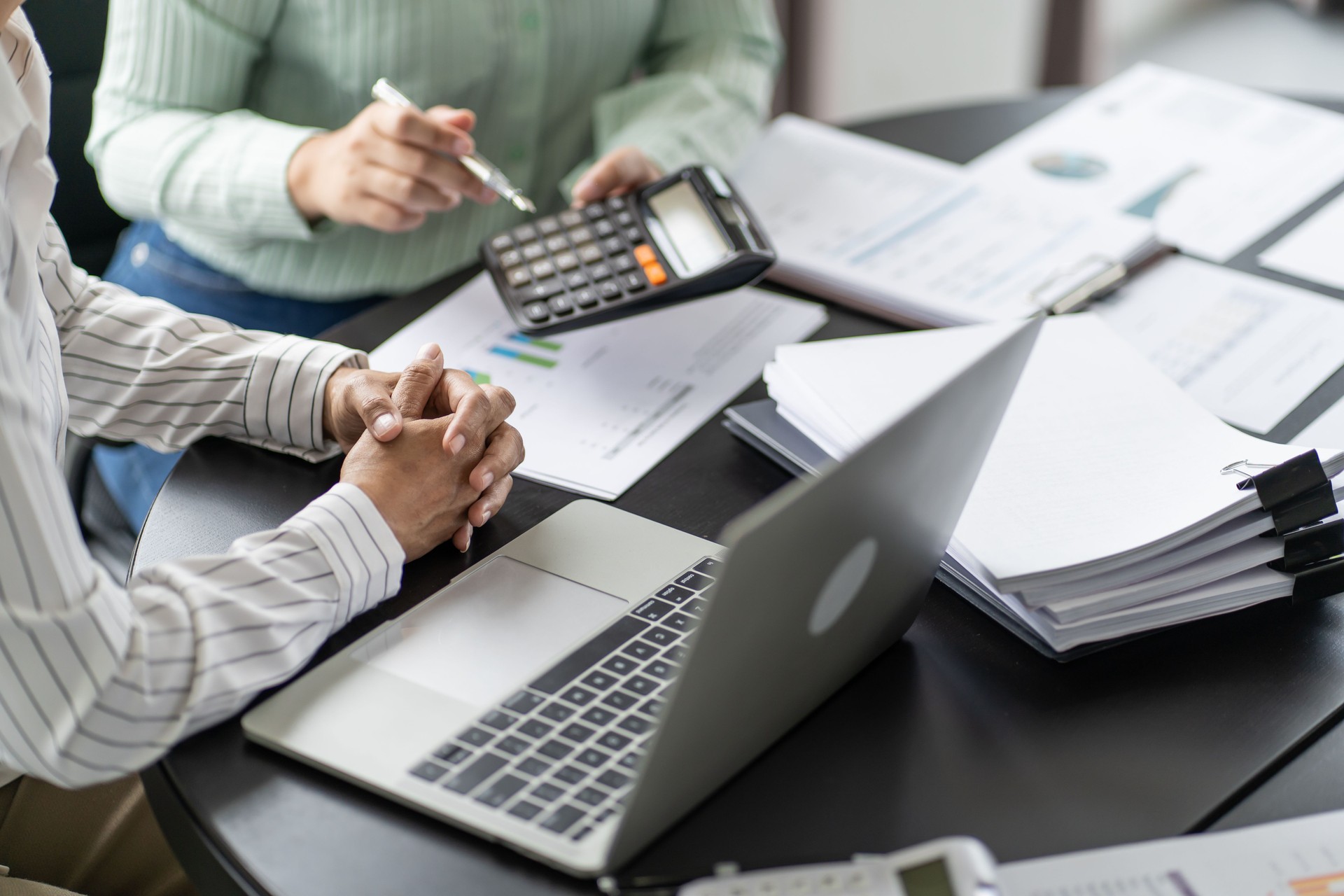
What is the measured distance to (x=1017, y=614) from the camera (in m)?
0.62

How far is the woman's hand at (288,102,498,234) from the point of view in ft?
3.00

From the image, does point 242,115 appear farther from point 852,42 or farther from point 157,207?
point 852,42

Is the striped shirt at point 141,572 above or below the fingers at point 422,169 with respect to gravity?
below

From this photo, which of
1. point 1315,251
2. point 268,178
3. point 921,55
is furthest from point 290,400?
point 921,55

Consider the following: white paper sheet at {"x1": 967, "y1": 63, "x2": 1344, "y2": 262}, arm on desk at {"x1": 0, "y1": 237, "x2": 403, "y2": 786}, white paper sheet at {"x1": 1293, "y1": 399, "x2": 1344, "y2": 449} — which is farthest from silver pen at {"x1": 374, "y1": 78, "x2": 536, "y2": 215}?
white paper sheet at {"x1": 1293, "y1": 399, "x2": 1344, "y2": 449}

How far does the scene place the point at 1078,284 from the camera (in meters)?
0.94

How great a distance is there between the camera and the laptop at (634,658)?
45 cm

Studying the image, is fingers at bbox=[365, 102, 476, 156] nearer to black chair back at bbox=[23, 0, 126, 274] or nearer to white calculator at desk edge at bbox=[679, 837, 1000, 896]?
black chair back at bbox=[23, 0, 126, 274]

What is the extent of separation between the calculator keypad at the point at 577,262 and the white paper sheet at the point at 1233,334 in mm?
358

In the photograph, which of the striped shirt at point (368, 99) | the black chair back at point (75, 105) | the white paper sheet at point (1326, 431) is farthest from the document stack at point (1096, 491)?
the black chair back at point (75, 105)

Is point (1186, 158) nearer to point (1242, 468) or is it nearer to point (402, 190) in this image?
point (1242, 468)

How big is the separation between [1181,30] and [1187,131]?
7.79ft

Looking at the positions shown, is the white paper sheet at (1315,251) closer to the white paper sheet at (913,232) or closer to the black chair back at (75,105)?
the white paper sheet at (913,232)

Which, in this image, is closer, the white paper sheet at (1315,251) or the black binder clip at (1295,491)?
the black binder clip at (1295,491)
